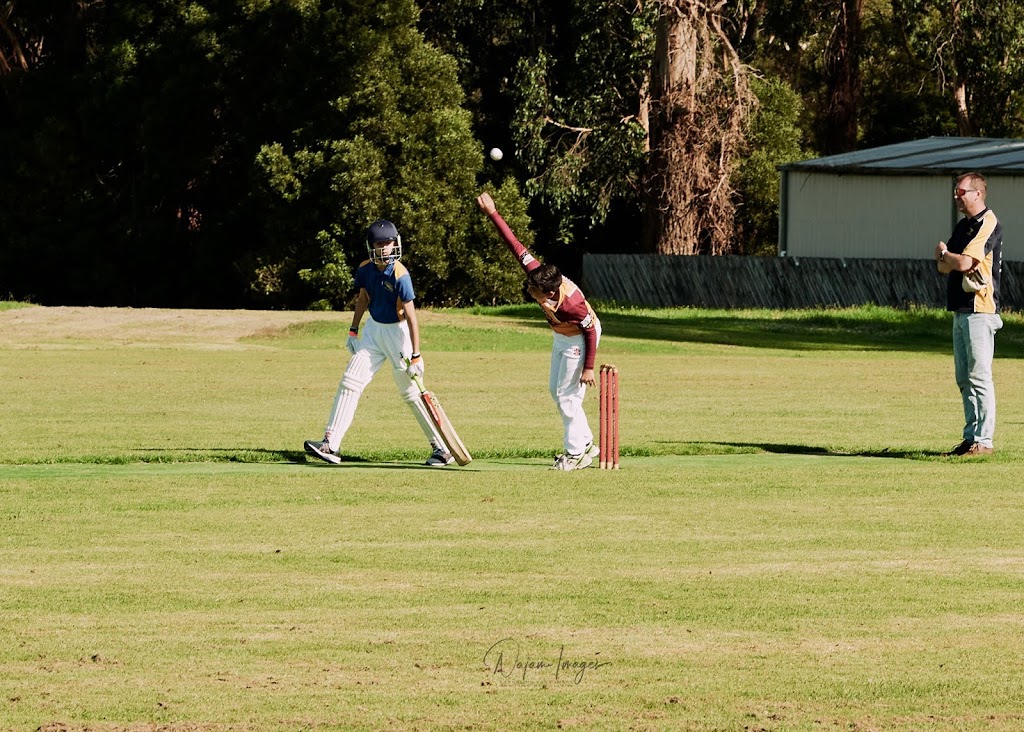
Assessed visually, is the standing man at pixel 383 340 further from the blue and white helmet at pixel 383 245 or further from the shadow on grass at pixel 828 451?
the shadow on grass at pixel 828 451

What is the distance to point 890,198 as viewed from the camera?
48.9m

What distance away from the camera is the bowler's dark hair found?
13.8 m

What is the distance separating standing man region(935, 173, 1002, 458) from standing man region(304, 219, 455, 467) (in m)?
4.30

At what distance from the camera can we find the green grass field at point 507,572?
707 centimetres

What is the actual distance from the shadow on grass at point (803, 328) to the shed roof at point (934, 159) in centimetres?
613

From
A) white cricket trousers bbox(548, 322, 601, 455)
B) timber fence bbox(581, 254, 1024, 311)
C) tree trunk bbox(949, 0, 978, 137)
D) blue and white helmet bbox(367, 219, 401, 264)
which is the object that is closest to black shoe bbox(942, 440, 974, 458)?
white cricket trousers bbox(548, 322, 601, 455)

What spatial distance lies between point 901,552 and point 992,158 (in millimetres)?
39038

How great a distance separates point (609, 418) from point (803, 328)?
25013mm

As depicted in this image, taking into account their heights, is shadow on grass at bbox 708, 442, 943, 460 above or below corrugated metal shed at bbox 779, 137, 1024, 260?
below

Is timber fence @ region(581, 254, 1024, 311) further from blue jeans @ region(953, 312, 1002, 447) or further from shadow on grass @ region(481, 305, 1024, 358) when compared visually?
blue jeans @ region(953, 312, 1002, 447)

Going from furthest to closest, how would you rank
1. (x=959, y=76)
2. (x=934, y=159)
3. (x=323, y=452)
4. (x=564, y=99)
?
(x=959, y=76), (x=564, y=99), (x=934, y=159), (x=323, y=452)

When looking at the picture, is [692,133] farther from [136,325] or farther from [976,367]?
[976,367]

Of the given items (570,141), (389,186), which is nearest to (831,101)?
(570,141)

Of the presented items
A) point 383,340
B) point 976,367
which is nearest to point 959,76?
point 976,367
